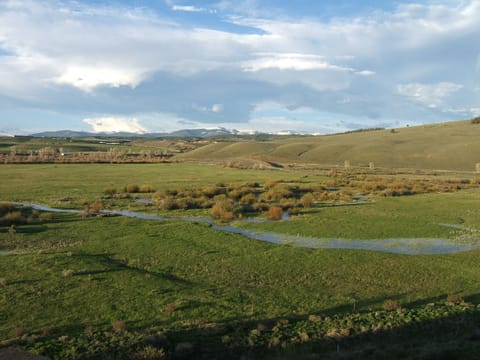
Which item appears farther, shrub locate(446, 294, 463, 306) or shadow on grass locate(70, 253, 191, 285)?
shadow on grass locate(70, 253, 191, 285)

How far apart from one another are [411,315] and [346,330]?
2.88m

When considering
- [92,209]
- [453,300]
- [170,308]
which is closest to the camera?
[170,308]

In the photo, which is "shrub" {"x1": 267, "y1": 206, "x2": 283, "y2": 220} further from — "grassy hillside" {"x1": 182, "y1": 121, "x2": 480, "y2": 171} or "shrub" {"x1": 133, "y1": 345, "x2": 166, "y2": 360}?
"grassy hillside" {"x1": 182, "y1": 121, "x2": 480, "y2": 171}

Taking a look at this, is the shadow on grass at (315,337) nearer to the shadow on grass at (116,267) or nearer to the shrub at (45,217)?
the shadow on grass at (116,267)

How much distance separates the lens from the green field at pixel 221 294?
1164cm

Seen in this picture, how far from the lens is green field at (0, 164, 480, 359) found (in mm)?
11641

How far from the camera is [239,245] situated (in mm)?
23953

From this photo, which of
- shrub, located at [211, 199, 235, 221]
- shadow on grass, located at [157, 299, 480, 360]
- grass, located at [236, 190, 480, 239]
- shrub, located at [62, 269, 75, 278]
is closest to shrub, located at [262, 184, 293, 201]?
grass, located at [236, 190, 480, 239]

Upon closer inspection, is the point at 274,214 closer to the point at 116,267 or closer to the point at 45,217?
the point at 116,267

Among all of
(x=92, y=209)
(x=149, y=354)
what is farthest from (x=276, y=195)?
(x=149, y=354)

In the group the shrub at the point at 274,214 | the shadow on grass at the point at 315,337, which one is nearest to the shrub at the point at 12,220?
Answer: the shrub at the point at 274,214

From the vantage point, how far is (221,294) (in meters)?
16.0

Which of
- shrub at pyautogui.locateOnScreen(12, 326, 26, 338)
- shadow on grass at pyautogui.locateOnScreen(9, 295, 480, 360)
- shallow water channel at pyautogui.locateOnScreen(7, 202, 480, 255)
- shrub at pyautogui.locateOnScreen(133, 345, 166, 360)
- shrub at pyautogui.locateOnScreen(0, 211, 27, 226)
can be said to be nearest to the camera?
shrub at pyautogui.locateOnScreen(133, 345, 166, 360)

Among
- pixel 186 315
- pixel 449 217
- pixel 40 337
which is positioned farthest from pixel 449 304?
pixel 449 217
